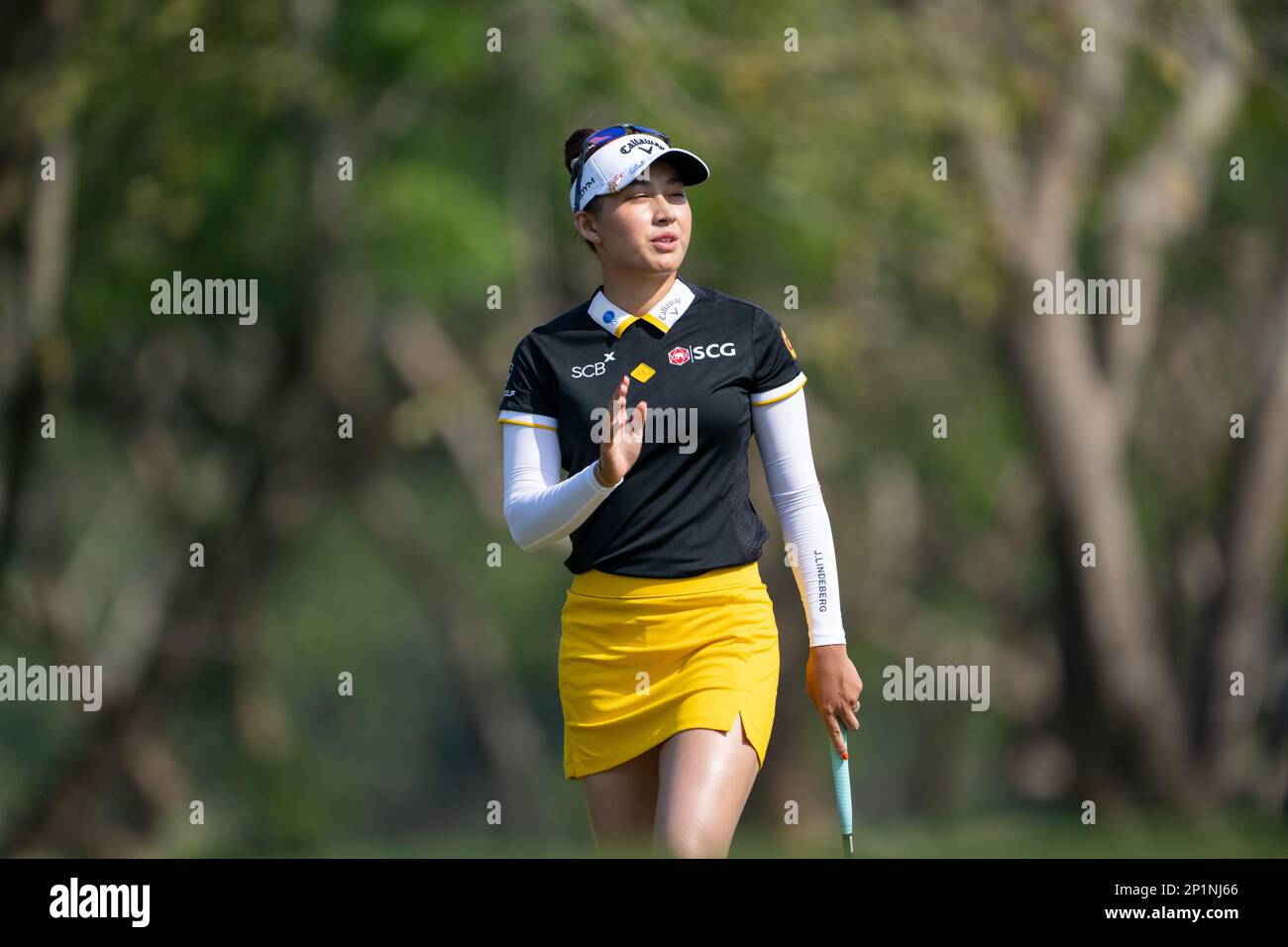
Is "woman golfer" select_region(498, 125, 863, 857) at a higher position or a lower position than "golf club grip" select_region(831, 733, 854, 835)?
higher

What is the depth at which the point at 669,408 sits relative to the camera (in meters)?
5.23

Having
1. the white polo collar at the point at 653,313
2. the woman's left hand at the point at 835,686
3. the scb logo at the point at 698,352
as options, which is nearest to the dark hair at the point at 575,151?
the white polo collar at the point at 653,313

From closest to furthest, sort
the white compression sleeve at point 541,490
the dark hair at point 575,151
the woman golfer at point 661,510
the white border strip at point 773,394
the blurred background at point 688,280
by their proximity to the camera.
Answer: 1. the white compression sleeve at point 541,490
2. the woman golfer at point 661,510
3. the white border strip at point 773,394
4. the dark hair at point 575,151
5. the blurred background at point 688,280

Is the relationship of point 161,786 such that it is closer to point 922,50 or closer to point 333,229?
point 333,229

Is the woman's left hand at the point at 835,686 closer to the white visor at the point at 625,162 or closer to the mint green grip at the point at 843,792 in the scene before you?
the mint green grip at the point at 843,792

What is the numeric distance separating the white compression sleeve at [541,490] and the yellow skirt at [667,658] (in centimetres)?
23

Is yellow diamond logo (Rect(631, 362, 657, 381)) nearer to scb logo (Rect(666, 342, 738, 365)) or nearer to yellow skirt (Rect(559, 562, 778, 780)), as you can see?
scb logo (Rect(666, 342, 738, 365))

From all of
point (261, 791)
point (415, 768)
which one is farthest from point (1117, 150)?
point (415, 768)

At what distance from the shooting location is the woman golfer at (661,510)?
527 centimetres

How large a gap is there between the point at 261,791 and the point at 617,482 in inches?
746

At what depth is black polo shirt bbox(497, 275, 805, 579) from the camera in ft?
17.3

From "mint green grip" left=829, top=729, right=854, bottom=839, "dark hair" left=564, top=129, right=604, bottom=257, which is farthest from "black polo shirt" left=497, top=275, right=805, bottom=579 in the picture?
"mint green grip" left=829, top=729, right=854, bottom=839

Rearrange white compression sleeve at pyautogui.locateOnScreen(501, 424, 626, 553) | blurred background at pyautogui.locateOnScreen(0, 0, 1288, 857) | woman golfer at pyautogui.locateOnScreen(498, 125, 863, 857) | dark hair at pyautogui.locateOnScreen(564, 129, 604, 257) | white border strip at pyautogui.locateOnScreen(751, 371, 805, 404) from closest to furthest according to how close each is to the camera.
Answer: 1. white compression sleeve at pyautogui.locateOnScreen(501, 424, 626, 553)
2. woman golfer at pyautogui.locateOnScreen(498, 125, 863, 857)
3. white border strip at pyautogui.locateOnScreen(751, 371, 805, 404)
4. dark hair at pyautogui.locateOnScreen(564, 129, 604, 257)
5. blurred background at pyautogui.locateOnScreen(0, 0, 1288, 857)

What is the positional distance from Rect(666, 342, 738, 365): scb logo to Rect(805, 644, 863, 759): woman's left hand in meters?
0.86
